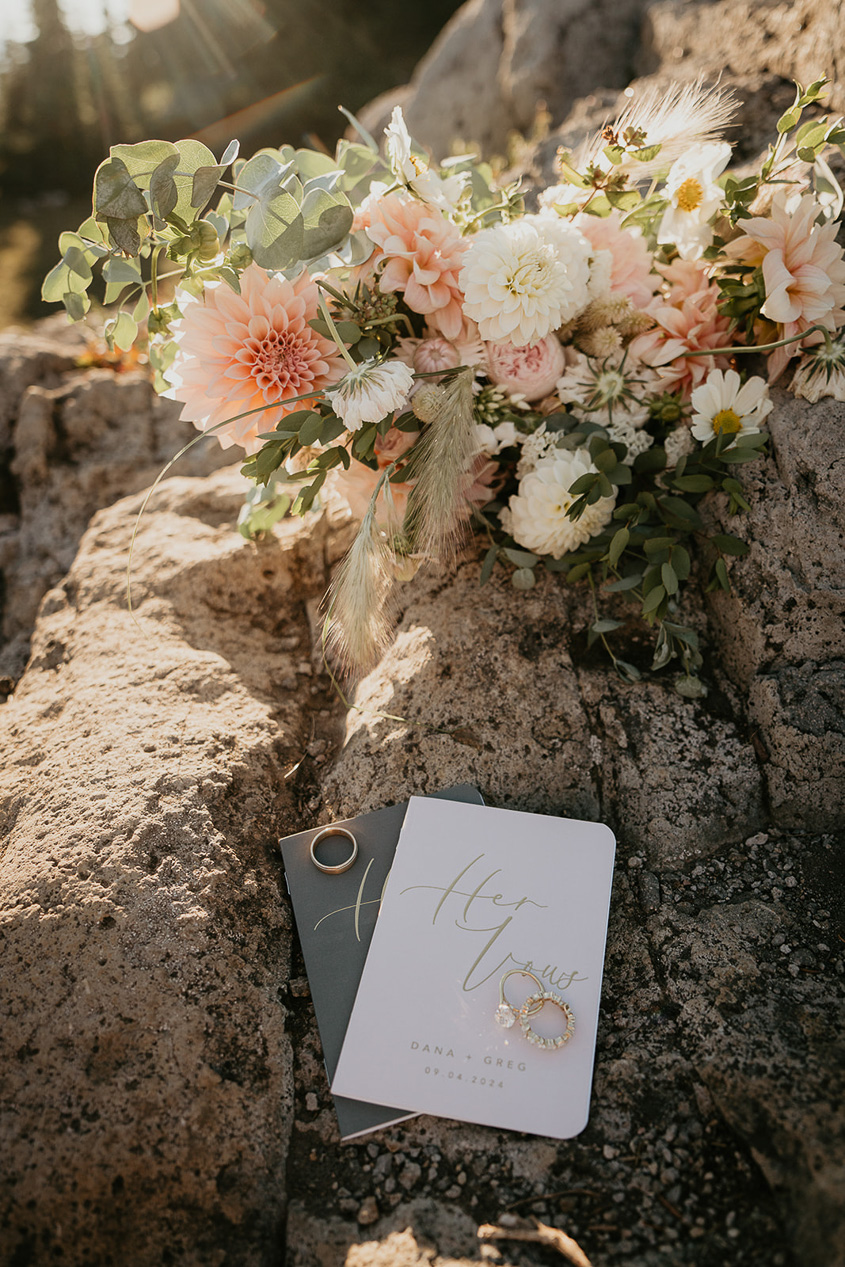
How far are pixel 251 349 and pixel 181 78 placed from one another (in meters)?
9.48

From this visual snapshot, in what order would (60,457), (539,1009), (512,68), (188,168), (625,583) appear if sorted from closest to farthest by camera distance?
1. (539,1009)
2. (188,168)
3. (625,583)
4. (60,457)
5. (512,68)

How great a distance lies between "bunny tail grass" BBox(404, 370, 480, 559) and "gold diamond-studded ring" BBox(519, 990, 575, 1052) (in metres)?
0.89

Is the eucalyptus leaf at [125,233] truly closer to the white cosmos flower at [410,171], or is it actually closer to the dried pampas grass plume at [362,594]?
the white cosmos flower at [410,171]

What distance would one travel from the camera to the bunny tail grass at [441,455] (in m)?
1.51

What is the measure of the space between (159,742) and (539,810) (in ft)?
2.68

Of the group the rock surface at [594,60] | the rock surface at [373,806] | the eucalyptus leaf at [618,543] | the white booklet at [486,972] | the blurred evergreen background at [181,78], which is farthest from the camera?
the blurred evergreen background at [181,78]

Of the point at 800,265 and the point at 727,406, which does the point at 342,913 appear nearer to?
the point at 727,406

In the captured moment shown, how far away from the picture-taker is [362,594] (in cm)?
151

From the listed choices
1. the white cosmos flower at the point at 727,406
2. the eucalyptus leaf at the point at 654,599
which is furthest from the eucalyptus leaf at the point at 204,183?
the eucalyptus leaf at the point at 654,599

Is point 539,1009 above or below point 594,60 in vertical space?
below

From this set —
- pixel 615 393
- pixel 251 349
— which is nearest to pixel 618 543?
pixel 615 393

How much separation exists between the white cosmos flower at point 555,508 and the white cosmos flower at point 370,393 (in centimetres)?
38

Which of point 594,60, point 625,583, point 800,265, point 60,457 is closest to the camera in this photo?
point 800,265

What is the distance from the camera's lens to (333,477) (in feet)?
5.90
